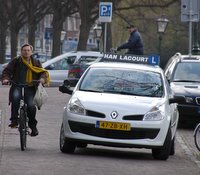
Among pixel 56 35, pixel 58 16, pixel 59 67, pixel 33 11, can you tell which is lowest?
pixel 59 67

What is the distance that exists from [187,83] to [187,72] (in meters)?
0.67

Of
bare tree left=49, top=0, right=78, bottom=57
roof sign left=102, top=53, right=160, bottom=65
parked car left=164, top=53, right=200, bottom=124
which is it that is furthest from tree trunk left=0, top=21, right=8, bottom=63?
roof sign left=102, top=53, right=160, bottom=65

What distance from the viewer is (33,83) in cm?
1416

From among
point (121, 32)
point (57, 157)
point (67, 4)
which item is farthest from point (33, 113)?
point (121, 32)

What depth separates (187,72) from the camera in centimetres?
2088

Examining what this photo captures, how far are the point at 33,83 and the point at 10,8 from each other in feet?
168

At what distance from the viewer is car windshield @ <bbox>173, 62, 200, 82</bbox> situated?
67.8 ft

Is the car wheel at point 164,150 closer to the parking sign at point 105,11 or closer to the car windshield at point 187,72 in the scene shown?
the car windshield at point 187,72

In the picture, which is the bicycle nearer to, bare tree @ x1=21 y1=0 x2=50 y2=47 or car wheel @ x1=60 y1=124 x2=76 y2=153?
car wheel @ x1=60 y1=124 x2=76 y2=153

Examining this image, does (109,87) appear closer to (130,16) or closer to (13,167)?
(13,167)

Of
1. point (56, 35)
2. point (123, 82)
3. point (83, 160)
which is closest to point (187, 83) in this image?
point (123, 82)

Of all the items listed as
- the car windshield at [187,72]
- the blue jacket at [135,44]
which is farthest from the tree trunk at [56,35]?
the car windshield at [187,72]

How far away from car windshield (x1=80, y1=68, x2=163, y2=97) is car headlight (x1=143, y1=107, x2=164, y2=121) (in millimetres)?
769

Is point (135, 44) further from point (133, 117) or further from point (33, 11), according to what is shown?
point (33, 11)
